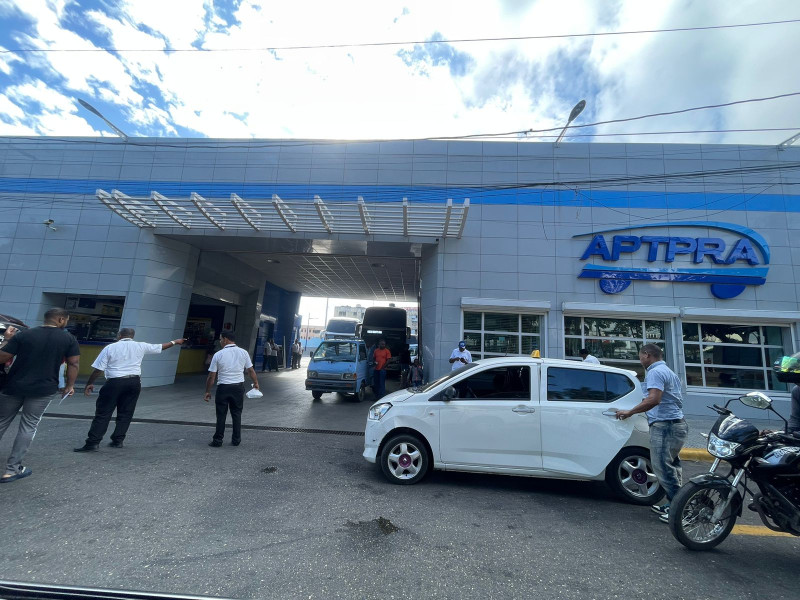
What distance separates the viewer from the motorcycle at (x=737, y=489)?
302 cm

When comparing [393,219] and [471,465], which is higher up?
[393,219]

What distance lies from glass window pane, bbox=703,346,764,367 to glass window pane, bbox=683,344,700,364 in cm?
20

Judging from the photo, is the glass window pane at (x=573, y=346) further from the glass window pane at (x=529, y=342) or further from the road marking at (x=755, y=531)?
the road marking at (x=755, y=531)

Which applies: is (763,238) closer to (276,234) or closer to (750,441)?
(750,441)

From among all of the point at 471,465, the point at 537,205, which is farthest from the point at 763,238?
the point at 471,465

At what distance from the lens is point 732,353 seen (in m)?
10.5

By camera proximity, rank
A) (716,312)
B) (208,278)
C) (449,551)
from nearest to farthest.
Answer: (449,551)
(716,312)
(208,278)

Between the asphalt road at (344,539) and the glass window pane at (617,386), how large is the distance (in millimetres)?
1230

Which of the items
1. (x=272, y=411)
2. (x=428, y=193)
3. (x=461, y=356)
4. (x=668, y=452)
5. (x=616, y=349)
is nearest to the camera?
(x=668, y=452)

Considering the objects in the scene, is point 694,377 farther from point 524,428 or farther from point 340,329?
point 340,329

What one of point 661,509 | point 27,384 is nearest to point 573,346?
point 661,509

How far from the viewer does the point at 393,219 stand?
10.5 meters

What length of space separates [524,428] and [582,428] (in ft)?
2.21

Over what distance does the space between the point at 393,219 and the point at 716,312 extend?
9605mm
